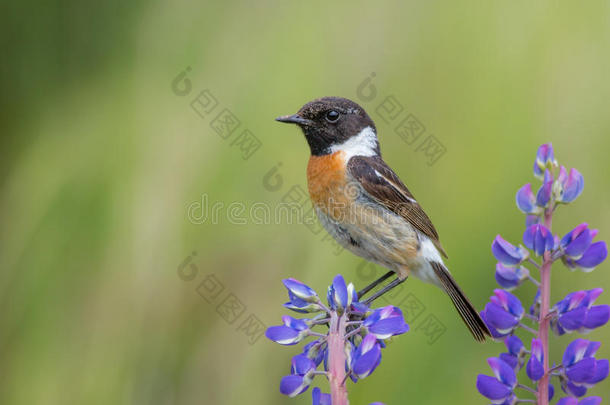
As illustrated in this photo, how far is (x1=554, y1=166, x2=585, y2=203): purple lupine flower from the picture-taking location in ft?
2.90

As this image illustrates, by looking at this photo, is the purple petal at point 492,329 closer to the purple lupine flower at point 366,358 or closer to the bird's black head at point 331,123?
the purple lupine flower at point 366,358

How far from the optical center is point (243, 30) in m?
2.36

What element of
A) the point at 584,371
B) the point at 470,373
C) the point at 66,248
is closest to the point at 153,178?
the point at 66,248

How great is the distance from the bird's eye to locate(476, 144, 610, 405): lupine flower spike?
44.5 inches

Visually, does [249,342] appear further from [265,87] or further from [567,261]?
[567,261]

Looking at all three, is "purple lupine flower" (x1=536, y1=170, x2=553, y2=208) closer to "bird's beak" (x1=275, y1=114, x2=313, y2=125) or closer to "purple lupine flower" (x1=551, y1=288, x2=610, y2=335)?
"purple lupine flower" (x1=551, y1=288, x2=610, y2=335)

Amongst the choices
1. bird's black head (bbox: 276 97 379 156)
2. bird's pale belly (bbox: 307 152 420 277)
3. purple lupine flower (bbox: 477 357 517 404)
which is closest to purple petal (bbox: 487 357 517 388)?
purple lupine flower (bbox: 477 357 517 404)

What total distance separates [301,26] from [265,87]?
29 centimetres

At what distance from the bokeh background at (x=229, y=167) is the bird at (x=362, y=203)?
9 cm

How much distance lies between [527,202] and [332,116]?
46.8 inches

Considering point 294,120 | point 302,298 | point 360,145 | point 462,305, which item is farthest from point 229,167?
point 302,298

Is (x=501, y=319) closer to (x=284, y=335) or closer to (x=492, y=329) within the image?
(x=492, y=329)

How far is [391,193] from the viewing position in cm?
199

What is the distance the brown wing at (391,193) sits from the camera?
1.98 metres
